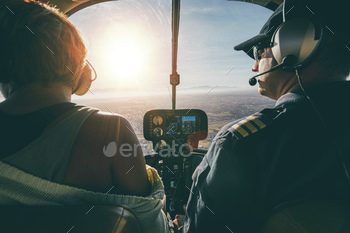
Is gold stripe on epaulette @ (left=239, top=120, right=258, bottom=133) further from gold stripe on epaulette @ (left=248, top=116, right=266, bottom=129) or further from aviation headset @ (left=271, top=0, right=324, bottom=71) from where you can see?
aviation headset @ (left=271, top=0, right=324, bottom=71)

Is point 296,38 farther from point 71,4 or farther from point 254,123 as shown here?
point 71,4

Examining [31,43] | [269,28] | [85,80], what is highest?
[269,28]

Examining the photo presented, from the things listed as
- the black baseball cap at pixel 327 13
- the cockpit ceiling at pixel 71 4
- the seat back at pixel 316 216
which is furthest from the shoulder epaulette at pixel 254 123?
the cockpit ceiling at pixel 71 4

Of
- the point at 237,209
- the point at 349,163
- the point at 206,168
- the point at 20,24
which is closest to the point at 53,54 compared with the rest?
the point at 20,24

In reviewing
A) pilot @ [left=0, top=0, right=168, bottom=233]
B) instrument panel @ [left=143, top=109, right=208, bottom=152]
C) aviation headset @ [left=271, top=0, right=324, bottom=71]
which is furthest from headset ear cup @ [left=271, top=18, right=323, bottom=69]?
instrument panel @ [left=143, top=109, right=208, bottom=152]

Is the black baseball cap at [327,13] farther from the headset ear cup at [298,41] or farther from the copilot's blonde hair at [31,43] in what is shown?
the copilot's blonde hair at [31,43]

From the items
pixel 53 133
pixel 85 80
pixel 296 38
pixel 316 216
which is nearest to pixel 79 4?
pixel 85 80
